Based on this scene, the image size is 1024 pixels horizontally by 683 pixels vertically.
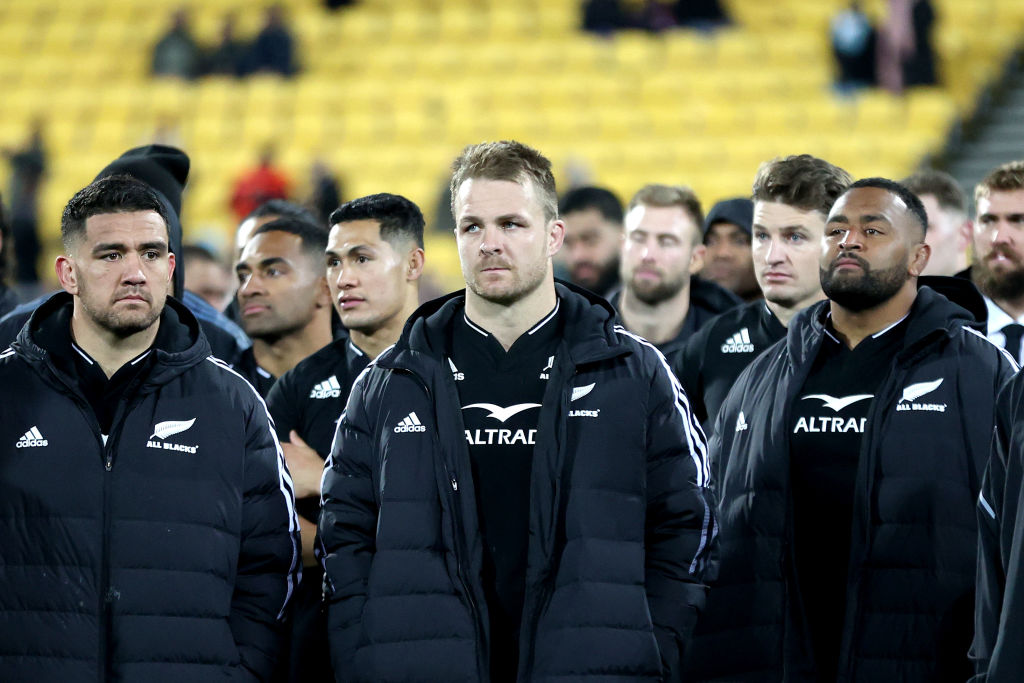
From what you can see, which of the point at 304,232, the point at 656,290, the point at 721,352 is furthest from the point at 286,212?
the point at 721,352

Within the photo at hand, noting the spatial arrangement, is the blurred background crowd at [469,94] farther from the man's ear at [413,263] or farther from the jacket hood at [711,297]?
the man's ear at [413,263]

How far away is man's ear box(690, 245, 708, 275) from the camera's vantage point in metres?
6.00

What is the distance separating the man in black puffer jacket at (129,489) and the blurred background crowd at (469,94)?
23.2ft

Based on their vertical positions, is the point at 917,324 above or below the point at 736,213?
below

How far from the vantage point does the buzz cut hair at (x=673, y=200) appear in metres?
6.00

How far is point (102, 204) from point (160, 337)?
372 millimetres

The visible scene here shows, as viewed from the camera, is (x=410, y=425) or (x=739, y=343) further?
(x=739, y=343)

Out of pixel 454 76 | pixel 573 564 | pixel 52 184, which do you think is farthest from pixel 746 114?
pixel 573 564

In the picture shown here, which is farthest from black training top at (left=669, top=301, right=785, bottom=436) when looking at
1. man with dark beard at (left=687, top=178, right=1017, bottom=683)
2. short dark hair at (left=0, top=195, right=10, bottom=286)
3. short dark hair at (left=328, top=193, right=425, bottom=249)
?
short dark hair at (left=0, top=195, right=10, bottom=286)

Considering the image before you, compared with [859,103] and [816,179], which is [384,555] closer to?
[816,179]

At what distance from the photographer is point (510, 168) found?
367 cm

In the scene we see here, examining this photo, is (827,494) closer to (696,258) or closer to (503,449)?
(503,449)

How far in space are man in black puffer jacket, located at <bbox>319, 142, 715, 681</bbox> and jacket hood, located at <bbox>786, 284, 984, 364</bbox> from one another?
64 centimetres

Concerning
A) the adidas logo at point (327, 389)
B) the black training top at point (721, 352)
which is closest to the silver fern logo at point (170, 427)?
the adidas logo at point (327, 389)
